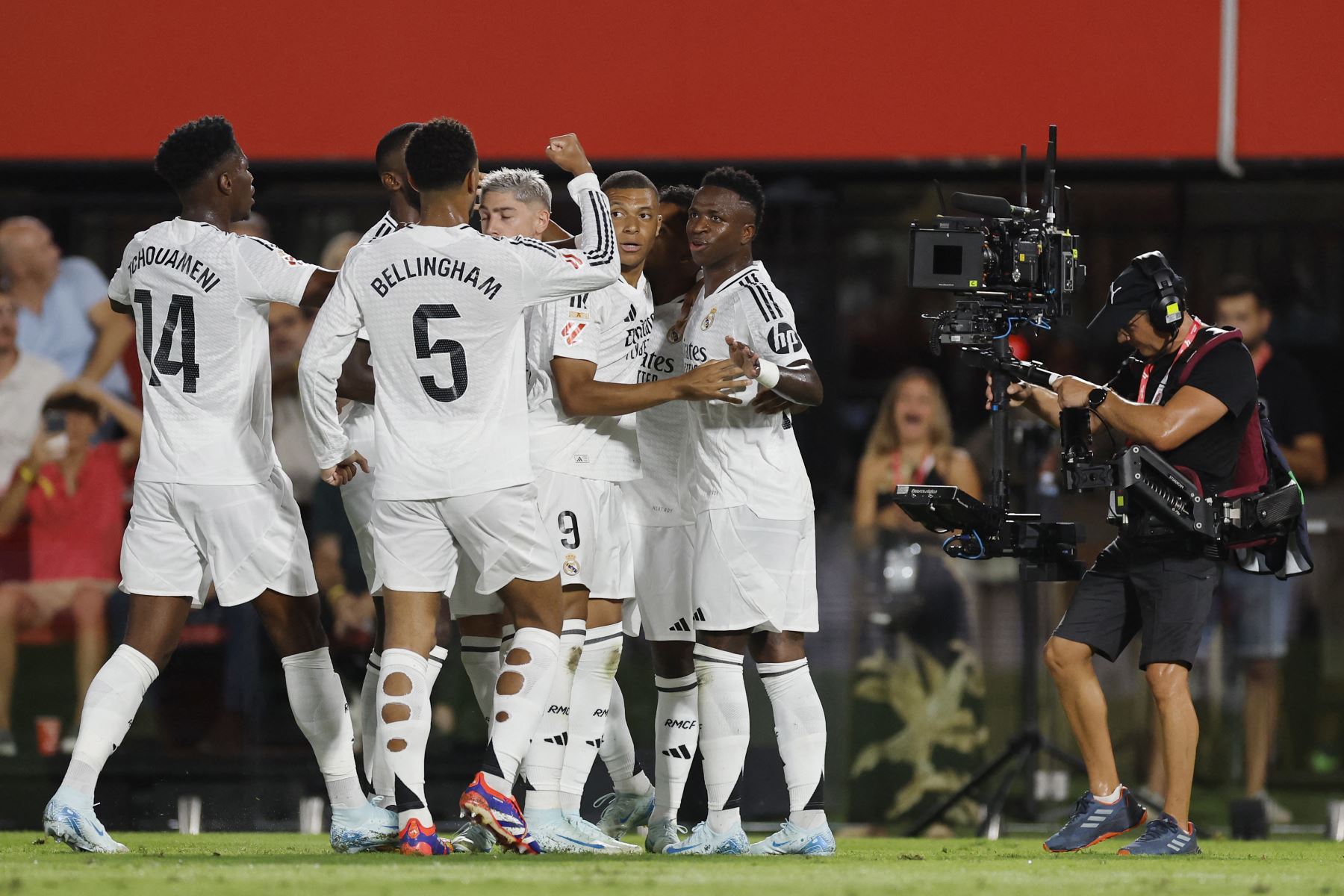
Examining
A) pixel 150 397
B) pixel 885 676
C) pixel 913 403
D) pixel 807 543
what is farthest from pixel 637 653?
pixel 150 397

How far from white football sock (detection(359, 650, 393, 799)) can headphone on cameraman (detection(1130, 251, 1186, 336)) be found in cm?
308

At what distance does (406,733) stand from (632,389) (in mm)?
1382

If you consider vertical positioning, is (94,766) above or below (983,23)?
below

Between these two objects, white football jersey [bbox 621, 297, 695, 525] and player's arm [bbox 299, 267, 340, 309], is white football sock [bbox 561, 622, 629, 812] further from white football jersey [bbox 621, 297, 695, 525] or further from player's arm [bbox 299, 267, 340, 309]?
player's arm [bbox 299, 267, 340, 309]

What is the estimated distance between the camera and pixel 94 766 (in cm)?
564

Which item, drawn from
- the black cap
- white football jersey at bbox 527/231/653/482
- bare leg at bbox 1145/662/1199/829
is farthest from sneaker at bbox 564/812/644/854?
the black cap

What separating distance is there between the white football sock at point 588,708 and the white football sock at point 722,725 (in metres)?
0.40

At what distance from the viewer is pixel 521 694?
18.2 ft

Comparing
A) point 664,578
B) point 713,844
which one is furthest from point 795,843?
point 664,578

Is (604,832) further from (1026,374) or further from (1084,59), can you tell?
(1084,59)

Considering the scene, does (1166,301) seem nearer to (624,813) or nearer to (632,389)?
(632,389)

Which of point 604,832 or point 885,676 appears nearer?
point 604,832

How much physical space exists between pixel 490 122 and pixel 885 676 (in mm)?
3420

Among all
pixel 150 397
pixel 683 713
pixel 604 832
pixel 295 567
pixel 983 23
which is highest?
pixel 983 23
